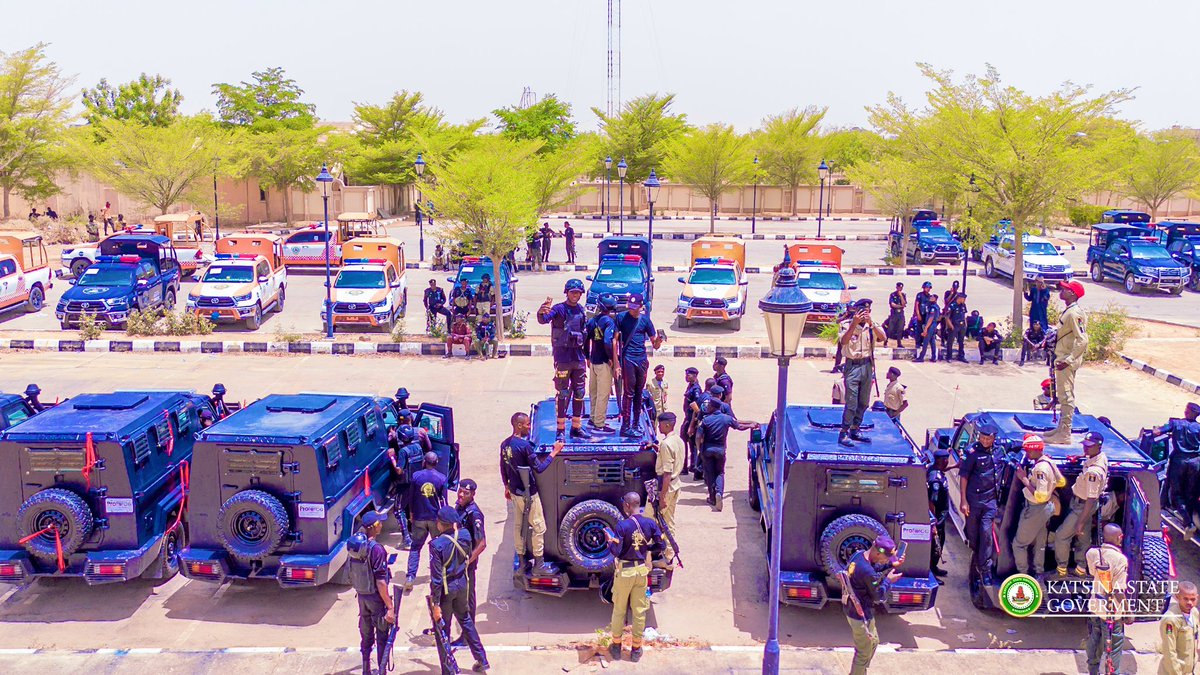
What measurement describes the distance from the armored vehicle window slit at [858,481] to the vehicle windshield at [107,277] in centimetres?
2032

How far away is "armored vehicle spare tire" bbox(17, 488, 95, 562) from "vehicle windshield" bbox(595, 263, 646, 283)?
55.3 ft

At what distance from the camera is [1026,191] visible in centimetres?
2122

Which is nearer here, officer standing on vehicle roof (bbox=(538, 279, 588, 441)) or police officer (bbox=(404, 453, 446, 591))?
police officer (bbox=(404, 453, 446, 591))

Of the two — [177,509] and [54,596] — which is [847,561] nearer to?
[177,509]

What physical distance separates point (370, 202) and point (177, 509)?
4543 cm

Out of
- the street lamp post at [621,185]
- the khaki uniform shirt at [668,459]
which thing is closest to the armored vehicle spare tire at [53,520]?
the khaki uniform shirt at [668,459]

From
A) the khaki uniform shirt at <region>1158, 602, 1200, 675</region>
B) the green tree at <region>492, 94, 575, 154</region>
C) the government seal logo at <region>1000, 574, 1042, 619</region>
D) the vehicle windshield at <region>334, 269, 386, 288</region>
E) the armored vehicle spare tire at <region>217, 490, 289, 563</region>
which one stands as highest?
the green tree at <region>492, 94, 575, 154</region>

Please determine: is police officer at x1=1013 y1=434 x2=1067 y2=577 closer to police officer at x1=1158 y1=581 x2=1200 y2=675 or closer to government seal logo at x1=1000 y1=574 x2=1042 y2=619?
government seal logo at x1=1000 y1=574 x2=1042 y2=619

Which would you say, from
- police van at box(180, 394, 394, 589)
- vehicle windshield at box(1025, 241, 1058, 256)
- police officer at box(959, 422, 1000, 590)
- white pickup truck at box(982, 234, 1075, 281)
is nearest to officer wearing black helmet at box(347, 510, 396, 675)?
police van at box(180, 394, 394, 589)

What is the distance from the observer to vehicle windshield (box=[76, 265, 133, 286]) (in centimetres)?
2338

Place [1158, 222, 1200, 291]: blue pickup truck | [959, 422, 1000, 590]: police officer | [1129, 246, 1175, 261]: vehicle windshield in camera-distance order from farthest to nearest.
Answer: [1158, 222, 1200, 291]: blue pickup truck, [1129, 246, 1175, 261]: vehicle windshield, [959, 422, 1000, 590]: police officer

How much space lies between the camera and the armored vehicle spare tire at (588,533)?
8984 mm

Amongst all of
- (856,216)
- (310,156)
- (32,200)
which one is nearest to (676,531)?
(32,200)

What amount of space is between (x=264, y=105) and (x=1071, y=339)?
51.9 m
